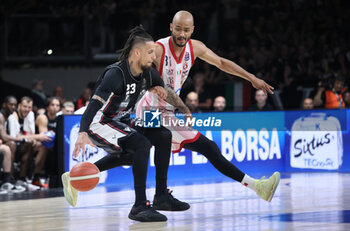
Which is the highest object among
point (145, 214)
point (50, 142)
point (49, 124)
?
point (49, 124)

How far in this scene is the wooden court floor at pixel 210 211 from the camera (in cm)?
584

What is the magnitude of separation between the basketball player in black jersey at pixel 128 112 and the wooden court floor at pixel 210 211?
1.42 feet

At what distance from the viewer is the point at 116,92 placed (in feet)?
19.8

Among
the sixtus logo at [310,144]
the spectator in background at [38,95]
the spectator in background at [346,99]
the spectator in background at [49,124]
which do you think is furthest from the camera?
the spectator in background at [38,95]

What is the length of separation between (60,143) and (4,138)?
46.2 inches

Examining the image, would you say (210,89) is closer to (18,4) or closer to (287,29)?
(287,29)

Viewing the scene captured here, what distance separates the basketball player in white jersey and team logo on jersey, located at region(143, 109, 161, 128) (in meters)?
0.08

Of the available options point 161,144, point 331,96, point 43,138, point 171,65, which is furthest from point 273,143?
point 161,144

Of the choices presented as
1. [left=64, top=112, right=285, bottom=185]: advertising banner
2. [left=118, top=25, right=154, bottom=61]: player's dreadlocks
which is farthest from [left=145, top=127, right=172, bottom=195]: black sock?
[left=64, top=112, right=285, bottom=185]: advertising banner

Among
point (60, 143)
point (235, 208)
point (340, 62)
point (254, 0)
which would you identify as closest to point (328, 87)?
point (340, 62)

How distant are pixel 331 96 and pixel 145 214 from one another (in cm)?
815

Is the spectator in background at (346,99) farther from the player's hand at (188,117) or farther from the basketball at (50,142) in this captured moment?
the player's hand at (188,117)

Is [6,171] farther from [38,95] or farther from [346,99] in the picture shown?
[346,99]

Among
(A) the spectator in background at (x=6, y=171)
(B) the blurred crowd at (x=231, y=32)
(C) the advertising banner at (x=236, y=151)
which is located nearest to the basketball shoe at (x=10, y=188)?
(A) the spectator in background at (x=6, y=171)
